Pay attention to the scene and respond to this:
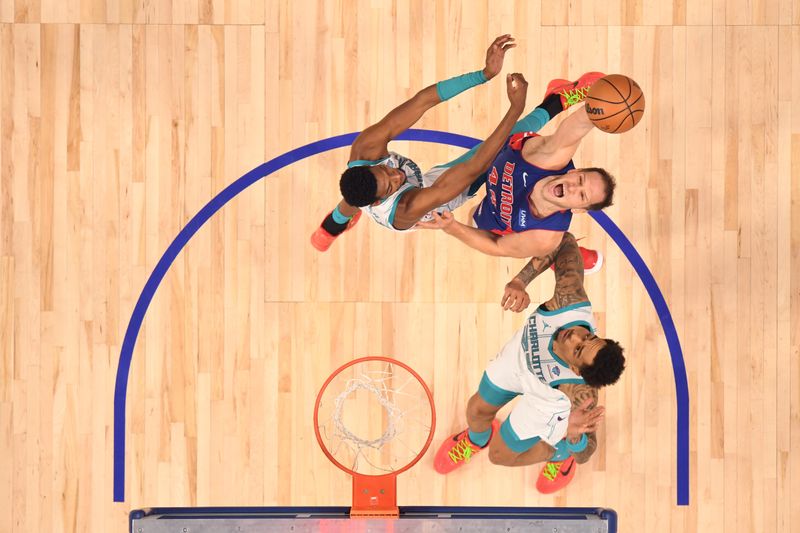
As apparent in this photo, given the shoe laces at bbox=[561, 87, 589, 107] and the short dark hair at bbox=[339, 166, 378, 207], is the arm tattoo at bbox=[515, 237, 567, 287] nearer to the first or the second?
the shoe laces at bbox=[561, 87, 589, 107]

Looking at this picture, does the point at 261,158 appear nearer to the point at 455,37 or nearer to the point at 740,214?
the point at 455,37

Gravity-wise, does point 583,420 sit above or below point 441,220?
below

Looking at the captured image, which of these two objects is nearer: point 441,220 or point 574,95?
point 441,220

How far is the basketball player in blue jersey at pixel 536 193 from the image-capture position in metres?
4.52

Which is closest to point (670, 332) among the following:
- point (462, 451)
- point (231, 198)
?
point (462, 451)

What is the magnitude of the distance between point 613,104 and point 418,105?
120 centimetres

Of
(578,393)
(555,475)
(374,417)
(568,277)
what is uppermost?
(568,277)

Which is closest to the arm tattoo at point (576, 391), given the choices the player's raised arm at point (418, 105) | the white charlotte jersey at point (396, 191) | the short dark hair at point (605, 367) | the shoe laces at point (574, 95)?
the short dark hair at point (605, 367)

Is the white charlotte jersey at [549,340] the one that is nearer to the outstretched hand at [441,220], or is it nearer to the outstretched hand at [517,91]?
the outstretched hand at [441,220]

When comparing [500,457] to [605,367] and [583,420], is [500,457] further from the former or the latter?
[605,367]

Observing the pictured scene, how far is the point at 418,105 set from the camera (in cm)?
460

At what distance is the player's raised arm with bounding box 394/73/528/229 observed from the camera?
4.48 metres

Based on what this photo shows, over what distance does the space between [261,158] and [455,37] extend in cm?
180

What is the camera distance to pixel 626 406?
5680 mm
